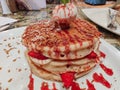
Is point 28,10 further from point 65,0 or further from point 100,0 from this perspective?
point 65,0

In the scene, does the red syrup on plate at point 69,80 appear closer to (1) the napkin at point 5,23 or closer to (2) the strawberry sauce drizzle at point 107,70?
(2) the strawberry sauce drizzle at point 107,70

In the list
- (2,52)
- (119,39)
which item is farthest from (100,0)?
(2,52)

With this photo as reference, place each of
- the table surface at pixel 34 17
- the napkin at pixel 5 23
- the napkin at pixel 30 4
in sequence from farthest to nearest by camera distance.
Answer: the napkin at pixel 30 4 → the napkin at pixel 5 23 → the table surface at pixel 34 17

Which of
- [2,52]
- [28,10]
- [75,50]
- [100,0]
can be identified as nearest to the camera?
[75,50]

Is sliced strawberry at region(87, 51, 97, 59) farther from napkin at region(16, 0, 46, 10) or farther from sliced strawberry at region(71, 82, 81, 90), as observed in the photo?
napkin at region(16, 0, 46, 10)

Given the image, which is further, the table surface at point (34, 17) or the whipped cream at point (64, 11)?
the table surface at point (34, 17)

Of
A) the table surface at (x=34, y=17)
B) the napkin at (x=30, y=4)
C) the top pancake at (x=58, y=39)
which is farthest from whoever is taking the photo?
the napkin at (x=30, y=4)

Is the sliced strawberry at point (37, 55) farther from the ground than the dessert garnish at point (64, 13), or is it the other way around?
the dessert garnish at point (64, 13)

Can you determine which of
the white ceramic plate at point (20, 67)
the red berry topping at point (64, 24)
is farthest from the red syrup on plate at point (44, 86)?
the red berry topping at point (64, 24)
